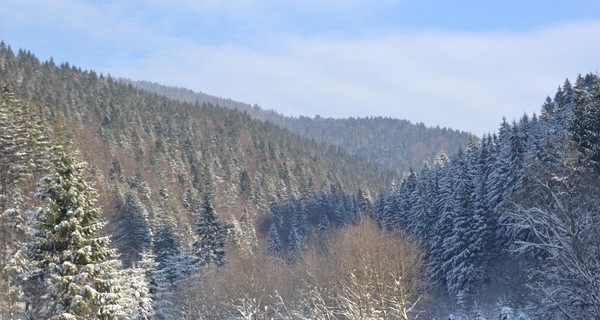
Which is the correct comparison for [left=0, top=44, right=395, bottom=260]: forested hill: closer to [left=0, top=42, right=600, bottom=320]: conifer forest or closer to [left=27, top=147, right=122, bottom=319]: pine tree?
[left=0, top=42, right=600, bottom=320]: conifer forest

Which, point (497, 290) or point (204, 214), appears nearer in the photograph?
point (204, 214)

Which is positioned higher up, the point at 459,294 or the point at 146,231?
the point at 146,231

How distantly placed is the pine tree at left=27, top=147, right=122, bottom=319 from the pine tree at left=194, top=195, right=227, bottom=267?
25714mm

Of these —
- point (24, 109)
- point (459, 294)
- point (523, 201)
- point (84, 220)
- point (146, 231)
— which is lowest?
point (459, 294)

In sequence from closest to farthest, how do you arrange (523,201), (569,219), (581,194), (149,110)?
1. (569,219)
2. (581,194)
3. (523,201)
4. (149,110)

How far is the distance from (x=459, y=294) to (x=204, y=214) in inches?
958

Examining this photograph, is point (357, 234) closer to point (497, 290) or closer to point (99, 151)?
point (497, 290)

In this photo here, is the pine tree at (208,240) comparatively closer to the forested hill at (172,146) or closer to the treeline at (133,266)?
the treeline at (133,266)

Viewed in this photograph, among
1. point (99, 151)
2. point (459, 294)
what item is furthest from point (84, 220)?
point (99, 151)

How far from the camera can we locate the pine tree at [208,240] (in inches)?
1802

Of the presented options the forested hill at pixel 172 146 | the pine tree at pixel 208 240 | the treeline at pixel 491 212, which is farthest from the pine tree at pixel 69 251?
the forested hill at pixel 172 146

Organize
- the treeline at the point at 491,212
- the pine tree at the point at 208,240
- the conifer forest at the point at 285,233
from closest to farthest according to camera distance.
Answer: the conifer forest at the point at 285,233 → the treeline at the point at 491,212 → the pine tree at the point at 208,240

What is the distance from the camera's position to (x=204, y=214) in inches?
1831

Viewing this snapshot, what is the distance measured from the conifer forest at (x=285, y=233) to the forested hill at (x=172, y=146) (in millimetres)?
862
